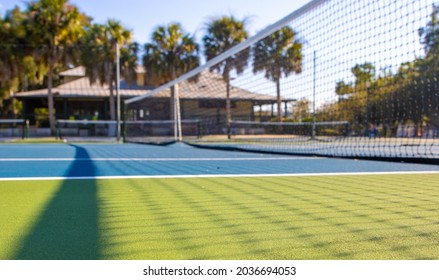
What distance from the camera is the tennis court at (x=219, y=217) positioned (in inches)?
80.3

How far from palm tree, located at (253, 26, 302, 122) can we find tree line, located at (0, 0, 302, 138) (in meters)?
14.8

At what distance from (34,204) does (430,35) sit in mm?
9638

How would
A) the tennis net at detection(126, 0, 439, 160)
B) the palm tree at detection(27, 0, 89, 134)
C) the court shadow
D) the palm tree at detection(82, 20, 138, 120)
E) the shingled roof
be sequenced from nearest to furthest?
Answer: the court shadow
the tennis net at detection(126, 0, 439, 160)
the palm tree at detection(27, 0, 89, 134)
the shingled roof
the palm tree at detection(82, 20, 138, 120)

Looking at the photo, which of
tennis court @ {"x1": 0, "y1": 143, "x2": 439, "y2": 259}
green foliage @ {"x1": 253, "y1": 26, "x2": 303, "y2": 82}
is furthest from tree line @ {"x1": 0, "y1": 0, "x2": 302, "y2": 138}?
tennis court @ {"x1": 0, "y1": 143, "x2": 439, "y2": 259}

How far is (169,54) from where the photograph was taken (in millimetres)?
27797

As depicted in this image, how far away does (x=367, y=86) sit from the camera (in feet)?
36.3

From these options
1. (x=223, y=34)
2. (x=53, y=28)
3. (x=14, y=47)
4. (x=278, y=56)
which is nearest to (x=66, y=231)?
(x=278, y=56)

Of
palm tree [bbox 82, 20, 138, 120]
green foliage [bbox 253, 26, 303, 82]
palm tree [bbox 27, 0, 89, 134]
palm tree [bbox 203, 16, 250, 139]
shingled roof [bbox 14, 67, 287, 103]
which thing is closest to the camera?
→ green foliage [bbox 253, 26, 303, 82]

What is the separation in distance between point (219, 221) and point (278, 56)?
9459mm

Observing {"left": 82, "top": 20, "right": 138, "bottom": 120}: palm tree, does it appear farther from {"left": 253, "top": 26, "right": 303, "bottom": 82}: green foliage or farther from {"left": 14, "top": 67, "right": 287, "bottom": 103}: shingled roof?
{"left": 253, "top": 26, "right": 303, "bottom": 82}: green foliage

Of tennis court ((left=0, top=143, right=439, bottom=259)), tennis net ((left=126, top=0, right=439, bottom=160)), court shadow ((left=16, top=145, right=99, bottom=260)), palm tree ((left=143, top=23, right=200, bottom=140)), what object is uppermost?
palm tree ((left=143, top=23, right=200, bottom=140))

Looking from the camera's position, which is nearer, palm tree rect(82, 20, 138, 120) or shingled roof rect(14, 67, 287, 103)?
shingled roof rect(14, 67, 287, 103)

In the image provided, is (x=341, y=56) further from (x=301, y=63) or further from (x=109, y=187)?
(x=109, y=187)

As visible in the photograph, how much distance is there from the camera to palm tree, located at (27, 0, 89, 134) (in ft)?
82.7
